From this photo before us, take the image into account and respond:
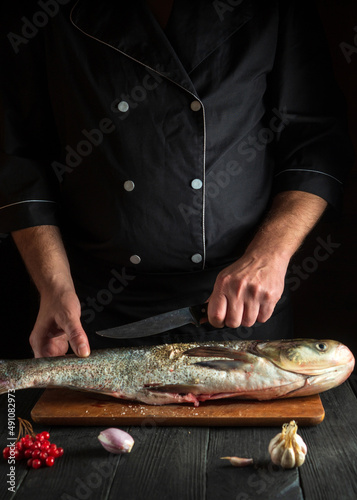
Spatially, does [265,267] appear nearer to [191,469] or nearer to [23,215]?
[191,469]

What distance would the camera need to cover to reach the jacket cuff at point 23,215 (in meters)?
1.97

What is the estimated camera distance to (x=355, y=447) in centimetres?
140

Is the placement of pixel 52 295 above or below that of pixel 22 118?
below

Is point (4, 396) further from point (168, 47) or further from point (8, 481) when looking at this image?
point (168, 47)

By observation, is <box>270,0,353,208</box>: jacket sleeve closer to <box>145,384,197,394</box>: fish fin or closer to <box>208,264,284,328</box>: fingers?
<box>208,264,284,328</box>: fingers

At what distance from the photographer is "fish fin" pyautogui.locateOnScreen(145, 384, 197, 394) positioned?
1.64 m

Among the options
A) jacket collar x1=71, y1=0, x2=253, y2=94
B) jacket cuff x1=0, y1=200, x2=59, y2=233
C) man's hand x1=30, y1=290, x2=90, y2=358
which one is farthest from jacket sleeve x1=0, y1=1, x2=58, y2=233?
man's hand x1=30, y1=290, x2=90, y2=358

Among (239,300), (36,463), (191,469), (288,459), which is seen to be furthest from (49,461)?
(239,300)

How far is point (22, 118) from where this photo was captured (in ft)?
6.65

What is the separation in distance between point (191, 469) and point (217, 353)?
425mm

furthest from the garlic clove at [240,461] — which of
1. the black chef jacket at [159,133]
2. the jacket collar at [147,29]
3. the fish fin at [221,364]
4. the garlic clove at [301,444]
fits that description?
the jacket collar at [147,29]

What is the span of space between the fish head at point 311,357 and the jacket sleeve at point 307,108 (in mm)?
532

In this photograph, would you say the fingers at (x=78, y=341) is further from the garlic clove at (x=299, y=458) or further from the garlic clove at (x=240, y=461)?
the garlic clove at (x=299, y=458)

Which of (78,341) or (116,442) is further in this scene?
(78,341)
